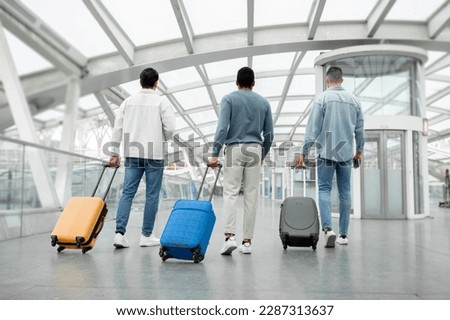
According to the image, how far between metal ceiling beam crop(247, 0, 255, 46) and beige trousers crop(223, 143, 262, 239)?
7.49 meters

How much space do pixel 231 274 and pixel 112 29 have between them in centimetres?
993

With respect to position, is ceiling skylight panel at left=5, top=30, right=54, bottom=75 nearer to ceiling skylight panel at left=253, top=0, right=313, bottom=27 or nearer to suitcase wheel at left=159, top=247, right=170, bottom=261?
ceiling skylight panel at left=253, top=0, right=313, bottom=27

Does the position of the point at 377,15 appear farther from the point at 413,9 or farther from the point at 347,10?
the point at 413,9

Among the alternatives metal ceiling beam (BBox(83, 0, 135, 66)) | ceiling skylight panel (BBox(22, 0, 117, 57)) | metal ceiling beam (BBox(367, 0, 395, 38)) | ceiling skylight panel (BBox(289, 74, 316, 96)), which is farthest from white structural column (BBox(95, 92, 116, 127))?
metal ceiling beam (BBox(367, 0, 395, 38))

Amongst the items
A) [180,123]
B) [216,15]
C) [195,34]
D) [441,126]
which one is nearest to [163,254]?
[216,15]

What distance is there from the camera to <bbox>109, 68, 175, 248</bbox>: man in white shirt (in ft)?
14.4

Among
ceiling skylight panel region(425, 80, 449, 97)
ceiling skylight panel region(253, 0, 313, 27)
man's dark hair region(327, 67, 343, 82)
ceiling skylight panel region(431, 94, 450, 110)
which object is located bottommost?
man's dark hair region(327, 67, 343, 82)

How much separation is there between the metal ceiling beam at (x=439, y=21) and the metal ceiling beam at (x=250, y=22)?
16.6 feet

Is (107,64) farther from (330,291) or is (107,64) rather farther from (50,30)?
(330,291)

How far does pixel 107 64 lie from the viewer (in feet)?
44.9

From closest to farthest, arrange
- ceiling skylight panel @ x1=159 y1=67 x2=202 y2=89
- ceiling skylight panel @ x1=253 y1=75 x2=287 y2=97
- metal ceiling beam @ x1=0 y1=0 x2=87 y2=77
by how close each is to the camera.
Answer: metal ceiling beam @ x1=0 y1=0 x2=87 y2=77 → ceiling skylight panel @ x1=159 y1=67 x2=202 y2=89 → ceiling skylight panel @ x1=253 y1=75 x2=287 y2=97

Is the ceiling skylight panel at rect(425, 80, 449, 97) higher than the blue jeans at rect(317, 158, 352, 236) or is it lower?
higher

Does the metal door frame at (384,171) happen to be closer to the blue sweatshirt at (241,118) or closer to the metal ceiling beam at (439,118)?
the blue sweatshirt at (241,118)
